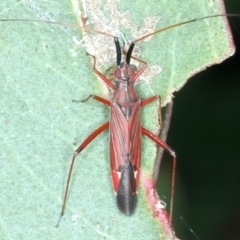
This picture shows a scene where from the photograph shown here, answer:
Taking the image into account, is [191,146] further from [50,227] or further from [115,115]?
[50,227]

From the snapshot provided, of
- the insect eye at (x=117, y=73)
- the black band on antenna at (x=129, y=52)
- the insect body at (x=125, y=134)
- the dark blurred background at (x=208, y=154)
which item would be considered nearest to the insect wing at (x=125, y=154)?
the insect body at (x=125, y=134)

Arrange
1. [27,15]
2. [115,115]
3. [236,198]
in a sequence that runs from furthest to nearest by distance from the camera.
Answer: [236,198] → [115,115] → [27,15]

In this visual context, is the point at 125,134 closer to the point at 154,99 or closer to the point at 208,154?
the point at 154,99

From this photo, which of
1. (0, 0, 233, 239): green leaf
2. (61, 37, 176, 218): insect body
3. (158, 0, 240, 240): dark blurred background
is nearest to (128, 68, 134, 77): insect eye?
(61, 37, 176, 218): insect body

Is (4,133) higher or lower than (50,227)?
higher

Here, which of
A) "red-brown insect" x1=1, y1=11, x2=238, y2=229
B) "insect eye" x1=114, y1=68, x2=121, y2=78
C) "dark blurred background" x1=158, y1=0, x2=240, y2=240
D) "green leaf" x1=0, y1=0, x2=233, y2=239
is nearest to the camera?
"green leaf" x1=0, y1=0, x2=233, y2=239

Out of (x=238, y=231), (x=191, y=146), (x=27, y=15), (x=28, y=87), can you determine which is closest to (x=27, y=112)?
(x=28, y=87)

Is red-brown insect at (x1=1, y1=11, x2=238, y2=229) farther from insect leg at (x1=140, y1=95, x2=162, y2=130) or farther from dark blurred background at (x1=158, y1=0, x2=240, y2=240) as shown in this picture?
dark blurred background at (x1=158, y1=0, x2=240, y2=240)
